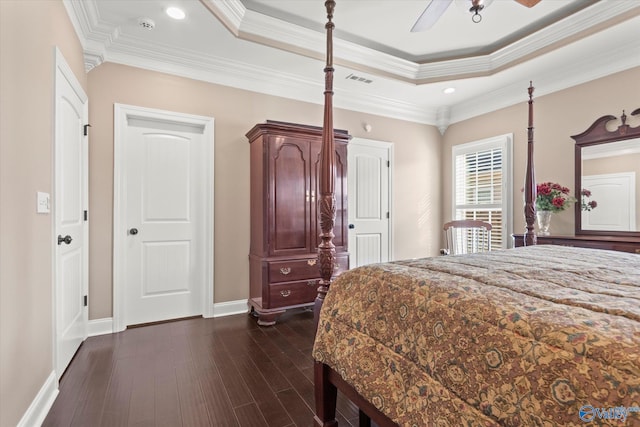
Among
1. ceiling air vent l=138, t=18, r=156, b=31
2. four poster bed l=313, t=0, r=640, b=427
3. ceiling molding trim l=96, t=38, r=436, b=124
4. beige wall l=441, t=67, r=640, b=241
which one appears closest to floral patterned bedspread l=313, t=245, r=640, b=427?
four poster bed l=313, t=0, r=640, b=427

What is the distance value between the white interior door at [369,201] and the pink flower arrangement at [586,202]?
7.28 feet

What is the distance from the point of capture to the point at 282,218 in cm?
326

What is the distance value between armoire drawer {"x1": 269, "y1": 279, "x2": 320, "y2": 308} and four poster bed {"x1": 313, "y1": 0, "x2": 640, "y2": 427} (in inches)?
65.6

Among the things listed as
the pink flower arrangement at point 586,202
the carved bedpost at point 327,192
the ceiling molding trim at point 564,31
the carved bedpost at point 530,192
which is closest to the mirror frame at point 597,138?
the pink flower arrangement at point 586,202

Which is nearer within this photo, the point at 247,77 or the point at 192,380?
the point at 192,380

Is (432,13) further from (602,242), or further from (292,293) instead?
(292,293)

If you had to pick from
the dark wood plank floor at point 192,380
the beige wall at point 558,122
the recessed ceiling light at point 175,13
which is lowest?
the dark wood plank floor at point 192,380

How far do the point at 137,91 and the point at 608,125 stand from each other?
4.87 m

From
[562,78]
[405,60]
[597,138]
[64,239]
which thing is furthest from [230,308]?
[562,78]

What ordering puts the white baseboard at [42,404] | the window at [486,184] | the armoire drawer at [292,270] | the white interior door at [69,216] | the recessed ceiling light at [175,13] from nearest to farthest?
the white baseboard at [42,404]
the white interior door at [69,216]
the recessed ceiling light at [175,13]
the armoire drawer at [292,270]
the window at [486,184]

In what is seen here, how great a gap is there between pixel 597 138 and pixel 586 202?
2.26 feet

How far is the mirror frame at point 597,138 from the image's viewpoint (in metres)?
3.08

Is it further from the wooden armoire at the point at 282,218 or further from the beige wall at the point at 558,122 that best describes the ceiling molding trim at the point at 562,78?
the wooden armoire at the point at 282,218

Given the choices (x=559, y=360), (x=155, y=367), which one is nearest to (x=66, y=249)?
(x=155, y=367)
